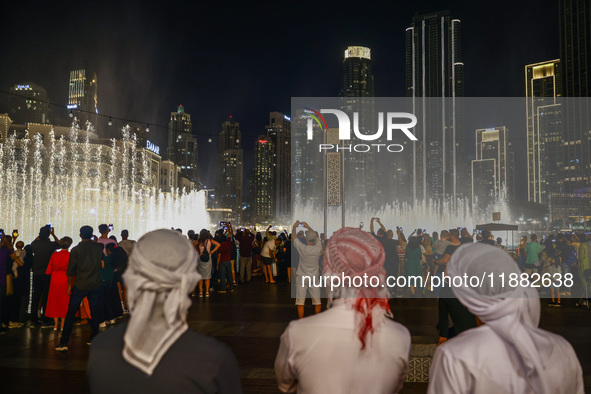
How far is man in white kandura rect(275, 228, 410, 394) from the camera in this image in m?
2.16

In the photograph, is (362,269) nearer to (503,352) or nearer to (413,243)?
(503,352)

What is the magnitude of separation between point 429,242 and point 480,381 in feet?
41.2

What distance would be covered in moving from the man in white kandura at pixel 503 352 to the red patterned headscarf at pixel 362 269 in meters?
0.36

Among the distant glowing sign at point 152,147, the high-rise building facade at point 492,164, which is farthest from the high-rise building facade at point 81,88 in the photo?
the high-rise building facade at point 492,164

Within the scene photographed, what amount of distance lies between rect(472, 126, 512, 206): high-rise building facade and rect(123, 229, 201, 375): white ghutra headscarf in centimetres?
17745

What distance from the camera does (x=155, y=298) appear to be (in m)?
1.79

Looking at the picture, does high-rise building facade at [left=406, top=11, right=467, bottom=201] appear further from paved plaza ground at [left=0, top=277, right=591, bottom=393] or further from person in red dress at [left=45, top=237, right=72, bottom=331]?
person in red dress at [left=45, top=237, right=72, bottom=331]

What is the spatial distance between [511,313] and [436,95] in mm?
178757

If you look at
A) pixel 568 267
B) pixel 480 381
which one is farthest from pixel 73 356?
pixel 568 267

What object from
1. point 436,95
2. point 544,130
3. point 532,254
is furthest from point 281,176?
point 532,254

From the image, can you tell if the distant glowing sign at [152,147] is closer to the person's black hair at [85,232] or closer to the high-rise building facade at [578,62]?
the person's black hair at [85,232]

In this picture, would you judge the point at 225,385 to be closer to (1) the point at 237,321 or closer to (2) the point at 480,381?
(2) the point at 480,381

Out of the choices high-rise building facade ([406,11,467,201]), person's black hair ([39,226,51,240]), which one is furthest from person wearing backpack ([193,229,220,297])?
high-rise building facade ([406,11,467,201])

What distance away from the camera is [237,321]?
9125 mm
